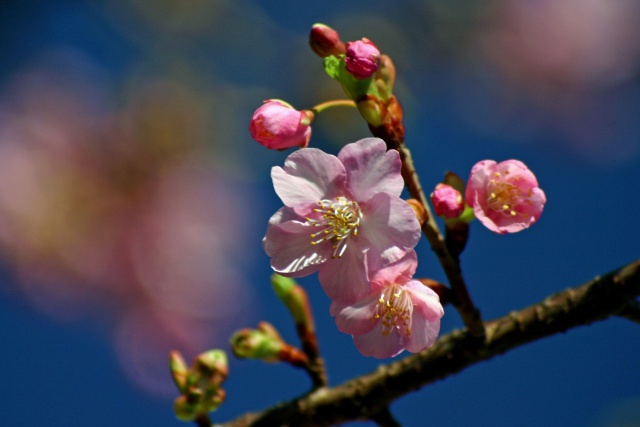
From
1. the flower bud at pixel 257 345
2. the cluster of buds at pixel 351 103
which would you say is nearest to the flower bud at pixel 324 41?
the cluster of buds at pixel 351 103

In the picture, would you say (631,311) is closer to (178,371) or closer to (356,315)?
(356,315)

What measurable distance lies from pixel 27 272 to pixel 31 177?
0.74ft

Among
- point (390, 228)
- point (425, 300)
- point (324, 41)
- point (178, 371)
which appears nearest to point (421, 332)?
point (425, 300)

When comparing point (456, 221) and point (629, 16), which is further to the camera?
point (629, 16)

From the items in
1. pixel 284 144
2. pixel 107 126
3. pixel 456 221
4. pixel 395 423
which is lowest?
pixel 395 423

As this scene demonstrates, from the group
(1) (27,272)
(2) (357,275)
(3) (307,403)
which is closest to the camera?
(2) (357,275)

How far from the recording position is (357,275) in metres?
0.86

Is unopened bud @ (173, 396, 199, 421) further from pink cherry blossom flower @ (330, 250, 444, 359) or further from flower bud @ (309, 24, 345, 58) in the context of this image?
flower bud @ (309, 24, 345, 58)

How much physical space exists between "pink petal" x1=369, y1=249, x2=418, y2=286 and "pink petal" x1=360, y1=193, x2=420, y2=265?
2cm

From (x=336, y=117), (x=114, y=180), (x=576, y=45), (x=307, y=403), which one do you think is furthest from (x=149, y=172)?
(x=576, y=45)

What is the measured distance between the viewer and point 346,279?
33.9 inches

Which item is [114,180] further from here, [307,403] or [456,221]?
[456,221]

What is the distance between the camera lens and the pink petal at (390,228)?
2.78 ft

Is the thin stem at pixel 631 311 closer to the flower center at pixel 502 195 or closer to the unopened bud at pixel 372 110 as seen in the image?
the flower center at pixel 502 195
